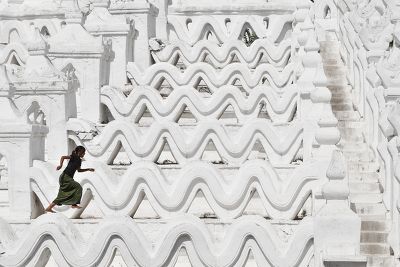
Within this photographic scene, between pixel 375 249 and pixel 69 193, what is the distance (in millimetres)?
3693

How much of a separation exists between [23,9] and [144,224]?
1248cm

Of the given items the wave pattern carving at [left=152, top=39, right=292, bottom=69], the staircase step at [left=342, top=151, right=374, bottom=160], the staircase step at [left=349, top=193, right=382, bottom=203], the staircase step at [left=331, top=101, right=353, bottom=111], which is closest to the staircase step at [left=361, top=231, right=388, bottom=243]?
the staircase step at [left=349, top=193, right=382, bottom=203]

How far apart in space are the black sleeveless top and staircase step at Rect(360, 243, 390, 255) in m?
3.66

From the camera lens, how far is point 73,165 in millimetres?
12836

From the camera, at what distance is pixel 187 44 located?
21.6m

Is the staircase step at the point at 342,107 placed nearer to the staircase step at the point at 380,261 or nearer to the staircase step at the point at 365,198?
the staircase step at the point at 365,198

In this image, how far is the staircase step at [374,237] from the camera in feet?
39.0

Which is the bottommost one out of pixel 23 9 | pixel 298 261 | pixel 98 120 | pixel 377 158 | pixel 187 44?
pixel 298 261

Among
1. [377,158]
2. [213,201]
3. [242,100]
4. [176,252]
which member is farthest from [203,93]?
[176,252]

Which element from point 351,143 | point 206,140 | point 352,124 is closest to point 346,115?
point 352,124

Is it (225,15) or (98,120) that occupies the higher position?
(225,15)

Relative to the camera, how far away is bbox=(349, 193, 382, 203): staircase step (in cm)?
1295

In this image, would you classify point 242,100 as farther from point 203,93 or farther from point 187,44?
point 187,44

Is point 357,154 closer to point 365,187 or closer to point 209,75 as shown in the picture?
point 365,187
